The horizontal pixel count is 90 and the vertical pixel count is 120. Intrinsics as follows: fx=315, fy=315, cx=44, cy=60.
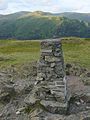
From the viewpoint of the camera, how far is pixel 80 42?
70375mm

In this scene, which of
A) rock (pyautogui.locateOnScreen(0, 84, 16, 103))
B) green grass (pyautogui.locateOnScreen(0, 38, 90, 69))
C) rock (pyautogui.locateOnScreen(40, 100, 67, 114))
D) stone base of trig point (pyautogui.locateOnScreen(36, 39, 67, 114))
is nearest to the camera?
rock (pyautogui.locateOnScreen(40, 100, 67, 114))

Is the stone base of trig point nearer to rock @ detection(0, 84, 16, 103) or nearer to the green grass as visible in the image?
rock @ detection(0, 84, 16, 103)

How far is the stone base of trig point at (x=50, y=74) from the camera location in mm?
23750

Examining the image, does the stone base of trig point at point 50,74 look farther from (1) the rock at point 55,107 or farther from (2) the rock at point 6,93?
(2) the rock at point 6,93

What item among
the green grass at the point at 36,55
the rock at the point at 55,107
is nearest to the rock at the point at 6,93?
the rock at the point at 55,107

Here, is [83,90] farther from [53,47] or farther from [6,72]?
[6,72]

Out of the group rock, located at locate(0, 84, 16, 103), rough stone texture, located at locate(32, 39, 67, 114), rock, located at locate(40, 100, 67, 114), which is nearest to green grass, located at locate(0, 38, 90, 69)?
rock, located at locate(0, 84, 16, 103)

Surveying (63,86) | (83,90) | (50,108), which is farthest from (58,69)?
(83,90)

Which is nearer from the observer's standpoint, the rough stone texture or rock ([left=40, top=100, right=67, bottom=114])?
rock ([left=40, top=100, right=67, bottom=114])

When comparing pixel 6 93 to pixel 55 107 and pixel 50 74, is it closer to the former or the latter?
pixel 50 74

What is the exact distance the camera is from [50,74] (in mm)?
24078

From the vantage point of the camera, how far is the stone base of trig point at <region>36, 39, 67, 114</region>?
23750mm

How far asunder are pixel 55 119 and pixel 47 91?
8.37 feet

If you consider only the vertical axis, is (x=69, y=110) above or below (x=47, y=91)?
below
